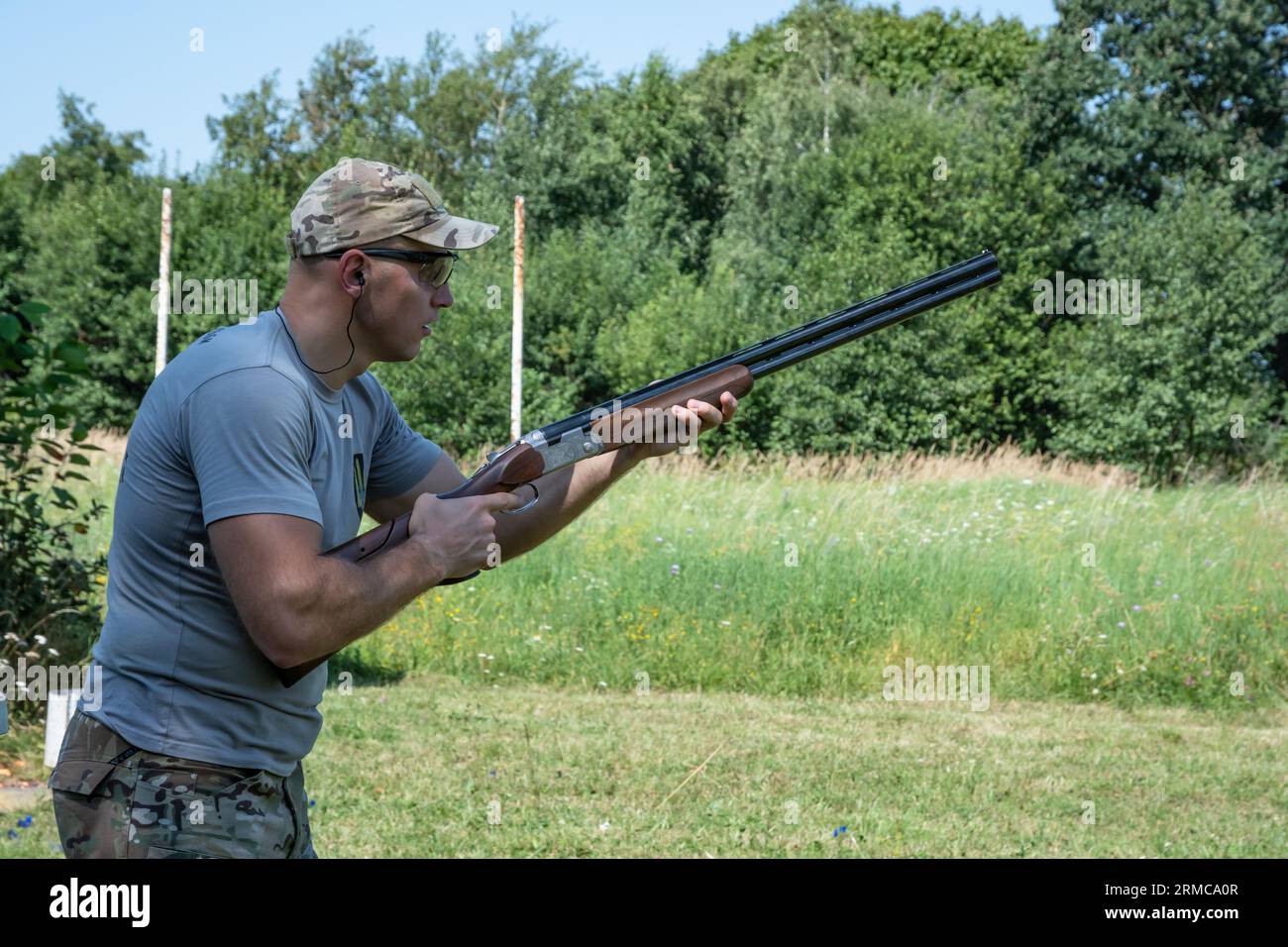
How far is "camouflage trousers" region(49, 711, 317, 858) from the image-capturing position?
2.36 m

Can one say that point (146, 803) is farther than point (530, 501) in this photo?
No

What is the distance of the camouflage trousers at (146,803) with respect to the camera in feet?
7.73

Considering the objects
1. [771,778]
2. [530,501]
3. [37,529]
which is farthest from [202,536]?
[37,529]

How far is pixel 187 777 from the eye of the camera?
237 cm

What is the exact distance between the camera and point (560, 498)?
3.38 meters

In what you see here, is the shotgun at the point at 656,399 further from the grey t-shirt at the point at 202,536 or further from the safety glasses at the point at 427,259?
the safety glasses at the point at 427,259

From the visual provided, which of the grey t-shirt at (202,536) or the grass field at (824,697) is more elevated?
the grey t-shirt at (202,536)

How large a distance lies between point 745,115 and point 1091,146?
11.7 m

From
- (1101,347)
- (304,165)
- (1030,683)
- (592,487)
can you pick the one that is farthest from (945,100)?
(592,487)

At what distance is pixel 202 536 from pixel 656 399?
151 cm

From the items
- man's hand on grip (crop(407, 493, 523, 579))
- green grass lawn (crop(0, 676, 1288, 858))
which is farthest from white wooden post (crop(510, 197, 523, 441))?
man's hand on grip (crop(407, 493, 523, 579))

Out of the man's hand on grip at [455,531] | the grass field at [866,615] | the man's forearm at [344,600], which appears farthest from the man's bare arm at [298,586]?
the grass field at [866,615]

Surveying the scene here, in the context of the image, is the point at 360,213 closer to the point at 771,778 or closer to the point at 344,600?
the point at 344,600

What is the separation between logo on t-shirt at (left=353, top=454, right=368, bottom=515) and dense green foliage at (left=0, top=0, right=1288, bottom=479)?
27429 millimetres
